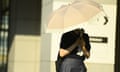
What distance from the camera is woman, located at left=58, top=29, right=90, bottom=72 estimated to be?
7.12m

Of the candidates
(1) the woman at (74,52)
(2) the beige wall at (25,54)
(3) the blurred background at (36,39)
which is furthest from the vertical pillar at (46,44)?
(2) the beige wall at (25,54)

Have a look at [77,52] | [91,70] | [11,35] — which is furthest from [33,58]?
[77,52]

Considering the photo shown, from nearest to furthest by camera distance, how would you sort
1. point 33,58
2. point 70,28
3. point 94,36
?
point 70,28 < point 94,36 < point 33,58

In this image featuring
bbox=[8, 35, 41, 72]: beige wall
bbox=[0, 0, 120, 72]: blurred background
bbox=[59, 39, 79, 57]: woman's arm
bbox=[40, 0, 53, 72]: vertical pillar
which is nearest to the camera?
bbox=[59, 39, 79, 57]: woman's arm

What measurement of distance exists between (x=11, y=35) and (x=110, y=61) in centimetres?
699

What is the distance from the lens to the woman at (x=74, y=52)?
23.4 ft

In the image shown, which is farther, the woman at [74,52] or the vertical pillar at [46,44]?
the vertical pillar at [46,44]

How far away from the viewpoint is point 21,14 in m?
17.4

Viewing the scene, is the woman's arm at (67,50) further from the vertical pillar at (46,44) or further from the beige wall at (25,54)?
the beige wall at (25,54)

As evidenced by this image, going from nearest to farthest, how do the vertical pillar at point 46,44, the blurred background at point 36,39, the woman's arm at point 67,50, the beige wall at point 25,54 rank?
the woman's arm at point 67,50
the blurred background at point 36,39
the vertical pillar at point 46,44
the beige wall at point 25,54

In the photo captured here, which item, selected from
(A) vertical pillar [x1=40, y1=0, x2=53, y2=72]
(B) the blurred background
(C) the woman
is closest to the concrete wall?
(B) the blurred background

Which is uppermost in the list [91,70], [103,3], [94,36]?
[103,3]

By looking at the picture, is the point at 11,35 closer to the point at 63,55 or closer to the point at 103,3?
the point at 103,3

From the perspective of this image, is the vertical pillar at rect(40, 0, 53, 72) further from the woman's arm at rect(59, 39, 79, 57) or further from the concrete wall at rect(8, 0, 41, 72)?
the concrete wall at rect(8, 0, 41, 72)
